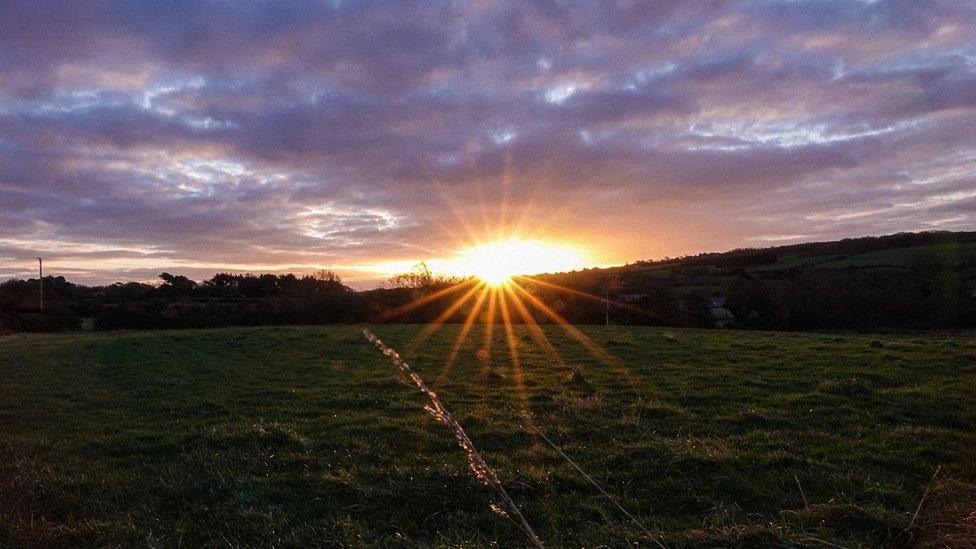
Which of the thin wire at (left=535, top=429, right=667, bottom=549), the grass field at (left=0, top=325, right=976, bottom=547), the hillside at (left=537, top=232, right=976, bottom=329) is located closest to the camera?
the thin wire at (left=535, top=429, right=667, bottom=549)

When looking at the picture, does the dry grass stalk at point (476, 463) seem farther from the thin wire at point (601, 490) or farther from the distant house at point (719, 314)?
the distant house at point (719, 314)

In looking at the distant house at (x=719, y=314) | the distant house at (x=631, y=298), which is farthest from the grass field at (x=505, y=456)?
the distant house at (x=631, y=298)

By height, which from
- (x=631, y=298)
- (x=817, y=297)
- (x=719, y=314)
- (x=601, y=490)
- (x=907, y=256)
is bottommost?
(x=719, y=314)

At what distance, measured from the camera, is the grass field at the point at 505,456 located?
536 centimetres

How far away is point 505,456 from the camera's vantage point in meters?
7.52

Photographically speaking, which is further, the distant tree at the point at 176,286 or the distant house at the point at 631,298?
the distant tree at the point at 176,286

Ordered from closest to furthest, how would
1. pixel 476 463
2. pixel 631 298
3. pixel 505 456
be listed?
1. pixel 476 463
2. pixel 505 456
3. pixel 631 298

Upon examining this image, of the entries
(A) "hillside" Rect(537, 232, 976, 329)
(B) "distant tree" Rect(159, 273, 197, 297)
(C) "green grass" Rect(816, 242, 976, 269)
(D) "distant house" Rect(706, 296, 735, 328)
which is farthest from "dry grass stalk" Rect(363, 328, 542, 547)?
(B) "distant tree" Rect(159, 273, 197, 297)

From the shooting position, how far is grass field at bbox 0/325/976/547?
536cm

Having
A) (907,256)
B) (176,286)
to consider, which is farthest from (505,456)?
(176,286)

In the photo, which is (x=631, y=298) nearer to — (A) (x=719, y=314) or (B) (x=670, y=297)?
(B) (x=670, y=297)

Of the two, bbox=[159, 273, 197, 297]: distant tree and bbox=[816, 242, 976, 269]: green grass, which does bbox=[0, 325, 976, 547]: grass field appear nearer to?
bbox=[816, 242, 976, 269]: green grass

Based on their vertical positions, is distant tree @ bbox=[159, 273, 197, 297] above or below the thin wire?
above

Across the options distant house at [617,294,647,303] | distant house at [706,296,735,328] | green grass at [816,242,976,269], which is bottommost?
distant house at [706,296,735,328]
